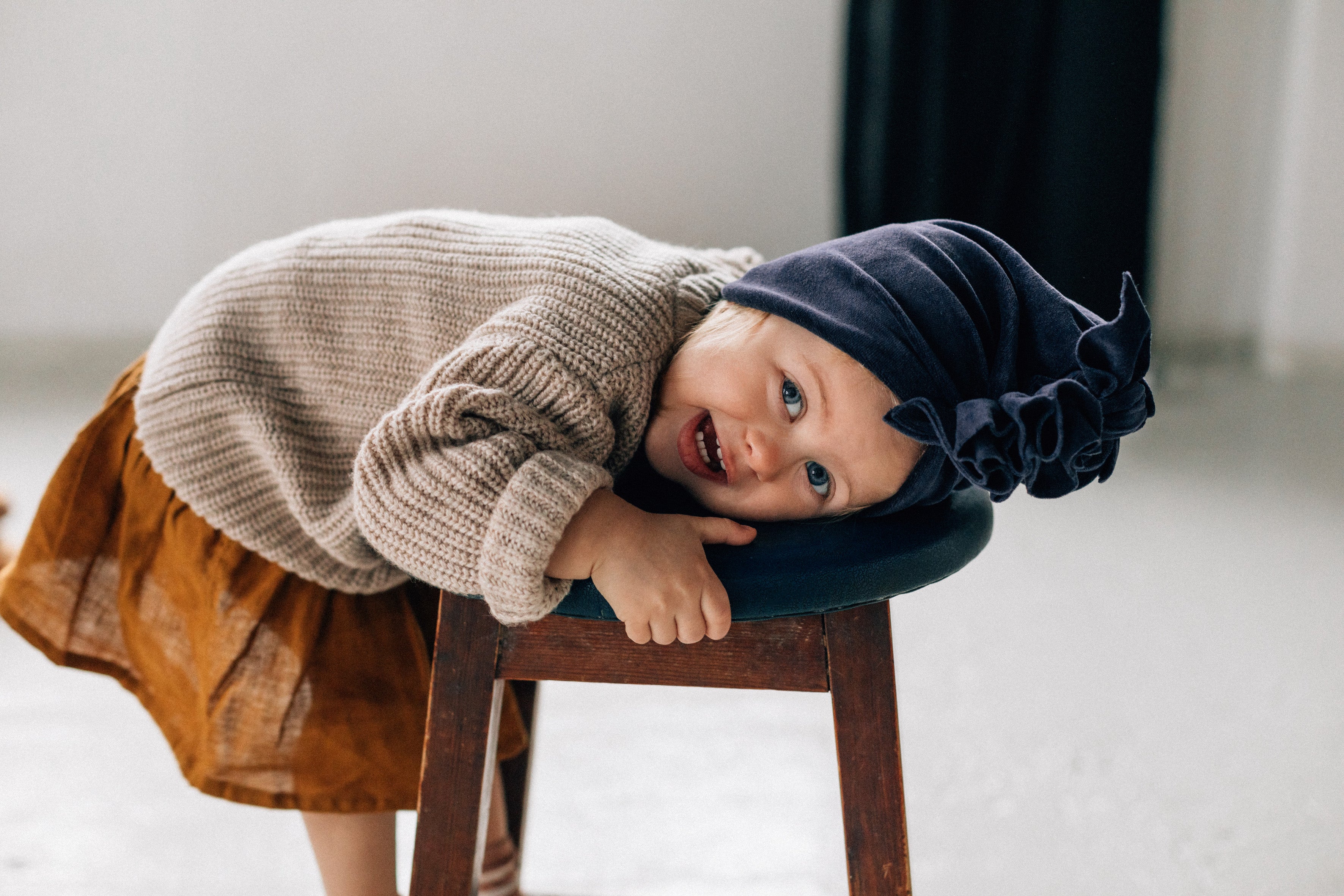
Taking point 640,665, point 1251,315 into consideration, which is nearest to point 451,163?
point 1251,315

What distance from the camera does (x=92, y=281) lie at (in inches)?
106

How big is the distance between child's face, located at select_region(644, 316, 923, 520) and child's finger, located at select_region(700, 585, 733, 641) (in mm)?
94

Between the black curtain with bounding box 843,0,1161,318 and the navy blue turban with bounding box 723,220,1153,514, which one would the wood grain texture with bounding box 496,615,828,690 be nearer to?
the navy blue turban with bounding box 723,220,1153,514

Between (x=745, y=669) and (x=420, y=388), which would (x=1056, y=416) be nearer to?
(x=745, y=669)

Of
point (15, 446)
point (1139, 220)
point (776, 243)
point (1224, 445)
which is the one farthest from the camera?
point (776, 243)

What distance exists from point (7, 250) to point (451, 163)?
1.04 meters

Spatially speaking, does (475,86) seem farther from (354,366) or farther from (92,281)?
(354,366)

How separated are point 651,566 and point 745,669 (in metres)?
0.11

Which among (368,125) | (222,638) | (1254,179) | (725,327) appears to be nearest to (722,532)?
(725,327)

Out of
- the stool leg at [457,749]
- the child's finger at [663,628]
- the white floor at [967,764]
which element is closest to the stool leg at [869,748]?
the child's finger at [663,628]

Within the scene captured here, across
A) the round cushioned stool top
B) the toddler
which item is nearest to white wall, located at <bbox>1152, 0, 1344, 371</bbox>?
the toddler

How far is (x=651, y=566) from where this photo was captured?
65cm

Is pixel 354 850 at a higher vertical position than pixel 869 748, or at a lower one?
lower

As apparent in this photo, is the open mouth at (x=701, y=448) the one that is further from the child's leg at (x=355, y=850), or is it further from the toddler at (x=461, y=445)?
the child's leg at (x=355, y=850)
